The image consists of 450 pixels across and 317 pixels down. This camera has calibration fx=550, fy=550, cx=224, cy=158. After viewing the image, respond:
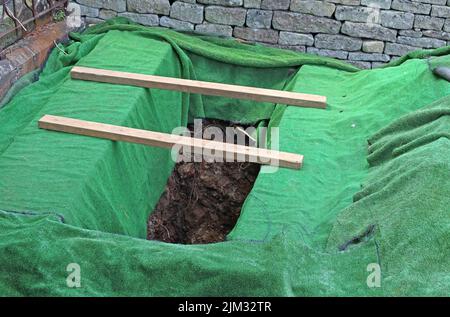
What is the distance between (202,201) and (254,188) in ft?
3.81

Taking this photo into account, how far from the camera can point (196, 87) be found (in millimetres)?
3834

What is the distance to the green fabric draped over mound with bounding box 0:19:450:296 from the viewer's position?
2141mm

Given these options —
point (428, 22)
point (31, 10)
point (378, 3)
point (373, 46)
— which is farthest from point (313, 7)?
point (31, 10)

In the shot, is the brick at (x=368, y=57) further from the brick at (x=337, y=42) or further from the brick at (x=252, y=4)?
the brick at (x=252, y=4)

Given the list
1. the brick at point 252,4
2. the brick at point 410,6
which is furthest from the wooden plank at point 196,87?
the brick at point 410,6

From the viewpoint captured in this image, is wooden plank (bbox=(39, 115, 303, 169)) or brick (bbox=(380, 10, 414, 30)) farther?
brick (bbox=(380, 10, 414, 30))

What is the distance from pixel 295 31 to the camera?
5234 millimetres

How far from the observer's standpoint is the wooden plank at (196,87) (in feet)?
12.6

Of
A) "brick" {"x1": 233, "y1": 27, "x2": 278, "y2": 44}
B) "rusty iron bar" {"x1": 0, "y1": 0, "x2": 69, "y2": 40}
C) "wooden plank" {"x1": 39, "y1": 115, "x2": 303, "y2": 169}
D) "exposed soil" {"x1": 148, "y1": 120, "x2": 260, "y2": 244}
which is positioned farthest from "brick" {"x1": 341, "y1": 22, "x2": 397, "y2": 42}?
"rusty iron bar" {"x1": 0, "y1": 0, "x2": 69, "y2": 40}

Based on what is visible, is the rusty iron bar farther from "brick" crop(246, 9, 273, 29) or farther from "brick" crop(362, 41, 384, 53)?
"brick" crop(362, 41, 384, 53)

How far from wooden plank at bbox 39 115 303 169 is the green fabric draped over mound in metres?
0.06

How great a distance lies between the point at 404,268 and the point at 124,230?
160 centimetres

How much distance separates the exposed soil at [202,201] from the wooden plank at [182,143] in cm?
79

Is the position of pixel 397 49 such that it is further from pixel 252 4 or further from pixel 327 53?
pixel 252 4
